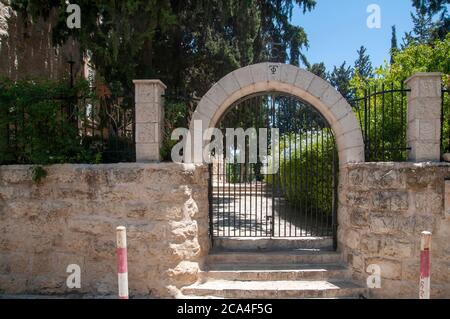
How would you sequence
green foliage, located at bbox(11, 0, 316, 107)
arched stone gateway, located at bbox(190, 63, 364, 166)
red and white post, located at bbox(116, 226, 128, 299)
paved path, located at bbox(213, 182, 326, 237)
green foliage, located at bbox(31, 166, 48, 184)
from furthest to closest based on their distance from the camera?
1. green foliage, located at bbox(11, 0, 316, 107)
2. paved path, located at bbox(213, 182, 326, 237)
3. arched stone gateway, located at bbox(190, 63, 364, 166)
4. green foliage, located at bbox(31, 166, 48, 184)
5. red and white post, located at bbox(116, 226, 128, 299)

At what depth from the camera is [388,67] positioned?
847cm

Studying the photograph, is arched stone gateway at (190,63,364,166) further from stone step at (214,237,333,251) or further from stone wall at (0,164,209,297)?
stone step at (214,237,333,251)

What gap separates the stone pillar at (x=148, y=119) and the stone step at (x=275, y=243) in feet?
6.49

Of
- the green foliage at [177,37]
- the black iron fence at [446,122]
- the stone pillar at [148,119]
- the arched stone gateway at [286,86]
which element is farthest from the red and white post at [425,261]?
the green foliage at [177,37]

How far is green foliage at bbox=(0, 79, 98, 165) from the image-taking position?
4688mm

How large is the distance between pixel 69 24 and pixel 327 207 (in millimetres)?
6412

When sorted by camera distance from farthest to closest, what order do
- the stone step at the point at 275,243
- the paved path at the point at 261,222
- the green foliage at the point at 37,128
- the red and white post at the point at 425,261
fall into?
the paved path at the point at 261,222 → the stone step at the point at 275,243 → the green foliage at the point at 37,128 → the red and white post at the point at 425,261

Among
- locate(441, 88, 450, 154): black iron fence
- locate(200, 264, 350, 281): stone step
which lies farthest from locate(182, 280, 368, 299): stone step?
locate(441, 88, 450, 154): black iron fence

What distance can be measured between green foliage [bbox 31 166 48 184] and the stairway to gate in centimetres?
245

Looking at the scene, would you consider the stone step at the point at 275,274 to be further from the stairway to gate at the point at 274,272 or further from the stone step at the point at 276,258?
the stone step at the point at 276,258

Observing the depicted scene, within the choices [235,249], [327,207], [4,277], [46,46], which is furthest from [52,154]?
[46,46]

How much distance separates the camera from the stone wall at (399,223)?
4.25m

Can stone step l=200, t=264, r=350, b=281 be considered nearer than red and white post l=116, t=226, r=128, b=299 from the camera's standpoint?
No
